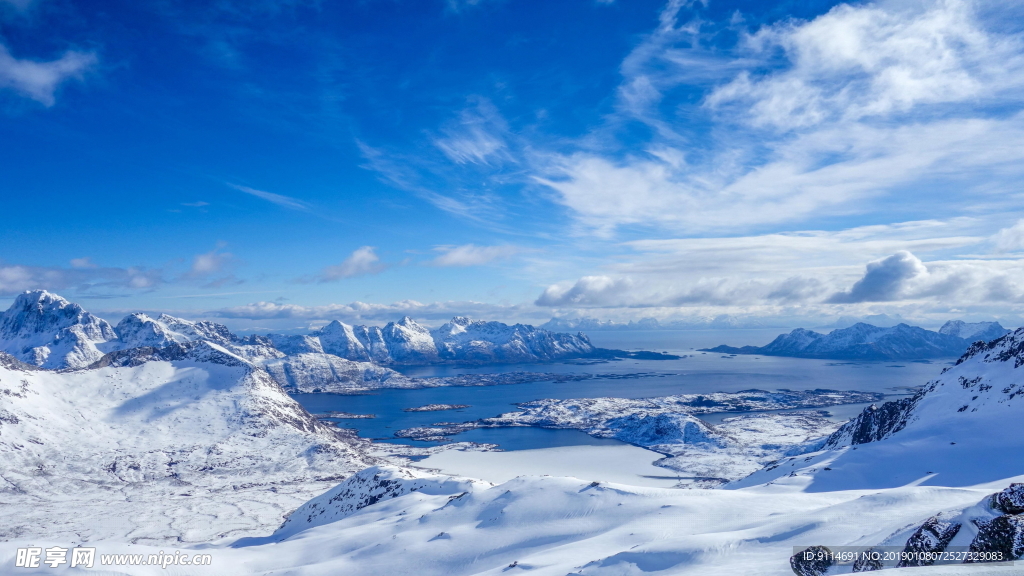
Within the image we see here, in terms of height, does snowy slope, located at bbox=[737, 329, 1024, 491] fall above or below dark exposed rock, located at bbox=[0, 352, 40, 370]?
below

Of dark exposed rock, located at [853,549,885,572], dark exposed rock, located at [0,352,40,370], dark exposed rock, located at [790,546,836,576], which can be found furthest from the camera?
dark exposed rock, located at [0,352,40,370]

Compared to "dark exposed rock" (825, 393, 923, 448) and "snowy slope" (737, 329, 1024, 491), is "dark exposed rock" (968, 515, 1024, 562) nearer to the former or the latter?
"snowy slope" (737, 329, 1024, 491)

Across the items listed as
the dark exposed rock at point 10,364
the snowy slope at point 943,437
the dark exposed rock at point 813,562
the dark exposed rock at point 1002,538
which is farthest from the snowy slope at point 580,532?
the dark exposed rock at point 10,364

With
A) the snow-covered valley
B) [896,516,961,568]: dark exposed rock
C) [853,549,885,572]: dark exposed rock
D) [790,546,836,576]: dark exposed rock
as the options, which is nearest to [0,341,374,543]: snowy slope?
the snow-covered valley

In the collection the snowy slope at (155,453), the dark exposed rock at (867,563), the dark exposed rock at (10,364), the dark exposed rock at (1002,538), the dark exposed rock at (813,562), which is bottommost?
the snowy slope at (155,453)

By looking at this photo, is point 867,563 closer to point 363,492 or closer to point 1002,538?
point 1002,538

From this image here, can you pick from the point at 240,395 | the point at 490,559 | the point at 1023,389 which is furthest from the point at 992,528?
the point at 240,395

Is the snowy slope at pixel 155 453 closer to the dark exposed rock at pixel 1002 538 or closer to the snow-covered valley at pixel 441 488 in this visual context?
the snow-covered valley at pixel 441 488
